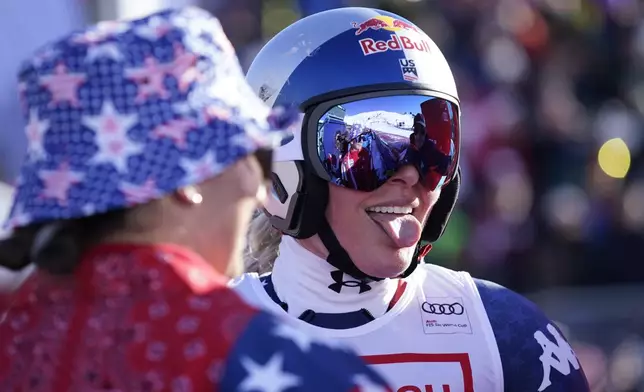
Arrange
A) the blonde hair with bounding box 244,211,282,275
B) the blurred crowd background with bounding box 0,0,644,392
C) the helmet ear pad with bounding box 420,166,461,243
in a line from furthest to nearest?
the blurred crowd background with bounding box 0,0,644,392 → the blonde hair with bounding box 244,211,282,275 → the helmet ear pad with bounding box 420,166,461,243

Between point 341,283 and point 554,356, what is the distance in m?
0.58

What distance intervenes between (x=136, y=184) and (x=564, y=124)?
7.04 metres

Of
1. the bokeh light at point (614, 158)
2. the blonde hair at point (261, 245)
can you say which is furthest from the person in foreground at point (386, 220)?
the bokeh light at point (614, 158)

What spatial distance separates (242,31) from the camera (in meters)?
8.07

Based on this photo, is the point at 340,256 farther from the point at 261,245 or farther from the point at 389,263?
the point at 261,245

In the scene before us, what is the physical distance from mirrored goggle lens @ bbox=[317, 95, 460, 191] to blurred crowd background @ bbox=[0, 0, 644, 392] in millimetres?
4545

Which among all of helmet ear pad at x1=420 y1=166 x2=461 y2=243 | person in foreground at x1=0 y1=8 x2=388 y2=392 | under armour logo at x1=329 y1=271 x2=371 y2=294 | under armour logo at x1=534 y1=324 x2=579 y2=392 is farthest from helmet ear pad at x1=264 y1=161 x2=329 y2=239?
person in foreground at x1=0 y1=8 x2=388 y2=392

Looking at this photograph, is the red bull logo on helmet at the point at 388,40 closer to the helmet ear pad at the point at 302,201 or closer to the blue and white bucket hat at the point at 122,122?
the helmet ear pad at the point at 302,201

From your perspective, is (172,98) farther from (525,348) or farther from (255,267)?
(255,267)

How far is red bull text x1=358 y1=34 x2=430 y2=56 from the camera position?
9.60 ft

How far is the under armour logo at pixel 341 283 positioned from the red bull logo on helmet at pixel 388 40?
0.58 metres

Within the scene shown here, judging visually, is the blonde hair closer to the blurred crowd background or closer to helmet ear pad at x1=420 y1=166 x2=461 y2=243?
helmet ear pad at x1=420 y1=166 x2=461 y2=243

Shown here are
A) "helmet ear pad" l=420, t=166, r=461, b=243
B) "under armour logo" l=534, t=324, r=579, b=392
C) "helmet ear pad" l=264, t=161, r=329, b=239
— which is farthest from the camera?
"helmet ear pad" l=420, t=166, r=461, b=243

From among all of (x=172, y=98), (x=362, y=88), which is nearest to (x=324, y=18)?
(x=362, y=88)
